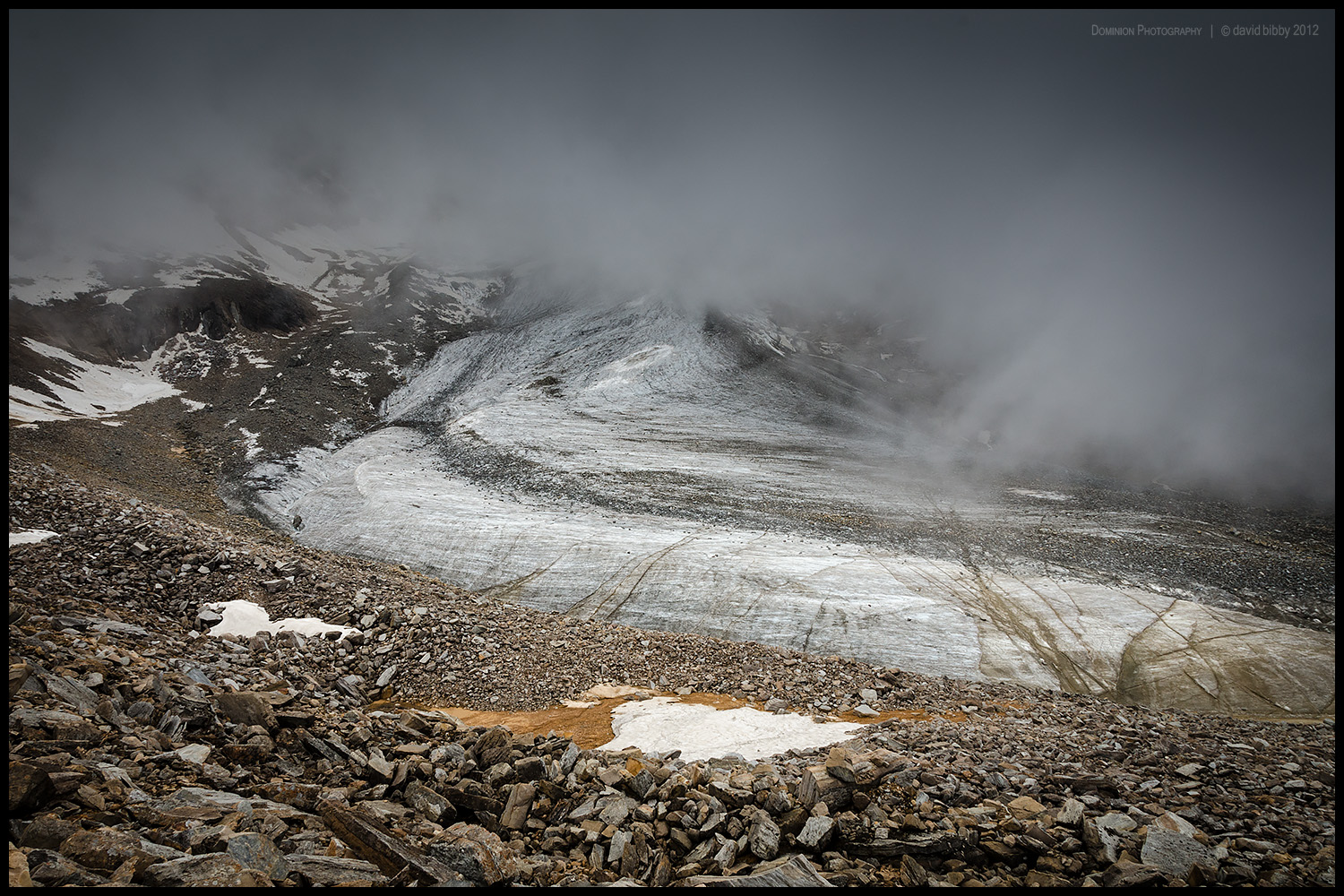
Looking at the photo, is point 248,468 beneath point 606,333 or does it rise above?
beneath

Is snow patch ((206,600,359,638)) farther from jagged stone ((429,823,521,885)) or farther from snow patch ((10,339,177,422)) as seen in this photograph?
snow patch ((10,339,177,422))

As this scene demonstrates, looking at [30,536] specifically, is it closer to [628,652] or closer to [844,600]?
[628,652]

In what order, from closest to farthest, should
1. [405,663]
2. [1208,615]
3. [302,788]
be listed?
[302,788]
[405,663]
[1208,615]

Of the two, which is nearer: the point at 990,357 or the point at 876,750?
the point at 876,750

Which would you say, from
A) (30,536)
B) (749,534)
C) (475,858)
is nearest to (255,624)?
(30,536)

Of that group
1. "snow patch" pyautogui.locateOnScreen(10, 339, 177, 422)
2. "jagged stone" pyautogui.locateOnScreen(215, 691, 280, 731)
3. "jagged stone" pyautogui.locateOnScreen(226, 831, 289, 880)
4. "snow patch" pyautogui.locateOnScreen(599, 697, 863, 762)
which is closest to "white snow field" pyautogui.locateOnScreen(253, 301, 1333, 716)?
"snow patch" pyautogui.locateOnScreen(599, 697, 863, 762)

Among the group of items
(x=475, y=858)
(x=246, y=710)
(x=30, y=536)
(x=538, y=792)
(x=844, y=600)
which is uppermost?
(x=30, y=536)

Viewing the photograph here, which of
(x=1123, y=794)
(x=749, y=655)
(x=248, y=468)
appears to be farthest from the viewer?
(x=248, y=468)

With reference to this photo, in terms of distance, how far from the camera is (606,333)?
212 ft

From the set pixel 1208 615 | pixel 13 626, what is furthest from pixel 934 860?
pixel 1208 615

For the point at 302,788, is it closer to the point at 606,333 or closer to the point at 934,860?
the point at 934,860

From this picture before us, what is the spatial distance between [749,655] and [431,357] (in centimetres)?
6306

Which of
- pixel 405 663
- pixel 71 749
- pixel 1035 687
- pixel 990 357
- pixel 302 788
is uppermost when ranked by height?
pixel 990 357

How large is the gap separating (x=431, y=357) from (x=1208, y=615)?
2764 inches
